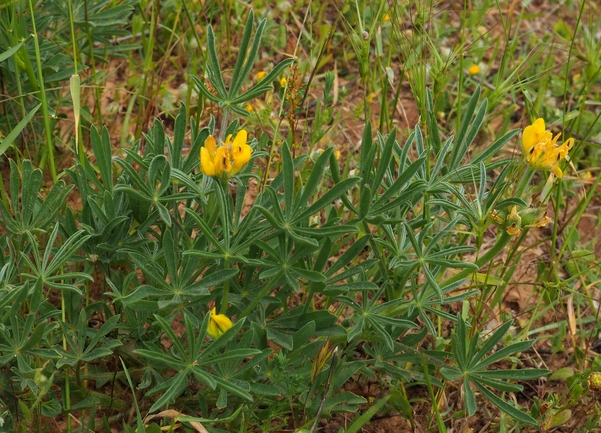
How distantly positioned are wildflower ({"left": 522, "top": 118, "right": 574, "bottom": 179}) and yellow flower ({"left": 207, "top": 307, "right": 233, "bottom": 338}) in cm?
73

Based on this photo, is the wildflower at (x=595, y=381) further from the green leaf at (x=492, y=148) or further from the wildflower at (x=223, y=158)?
the wildflower at (x=223, y=158)

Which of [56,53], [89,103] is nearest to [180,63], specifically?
[89,103]

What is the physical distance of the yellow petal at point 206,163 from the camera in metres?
1.46

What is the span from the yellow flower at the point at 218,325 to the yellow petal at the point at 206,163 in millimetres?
292

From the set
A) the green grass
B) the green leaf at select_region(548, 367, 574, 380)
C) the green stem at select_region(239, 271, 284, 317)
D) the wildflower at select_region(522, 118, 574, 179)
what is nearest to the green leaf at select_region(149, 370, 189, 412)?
the green grass

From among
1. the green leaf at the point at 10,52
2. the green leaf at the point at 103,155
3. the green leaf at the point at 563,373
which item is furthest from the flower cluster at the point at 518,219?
the green leaf at the point at 10,52

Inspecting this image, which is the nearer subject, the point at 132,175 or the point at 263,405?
the point at 132,175

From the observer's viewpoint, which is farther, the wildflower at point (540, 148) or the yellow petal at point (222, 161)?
the wildflower at point (540, 148)

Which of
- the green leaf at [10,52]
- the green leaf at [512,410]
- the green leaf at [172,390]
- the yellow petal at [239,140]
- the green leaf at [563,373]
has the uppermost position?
the yellow petal at [239,140]

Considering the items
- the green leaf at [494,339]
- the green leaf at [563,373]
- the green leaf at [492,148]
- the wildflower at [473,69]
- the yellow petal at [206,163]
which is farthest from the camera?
the wildflower at [473,69]

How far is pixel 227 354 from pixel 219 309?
22 centimetres

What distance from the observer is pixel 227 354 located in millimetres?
1541

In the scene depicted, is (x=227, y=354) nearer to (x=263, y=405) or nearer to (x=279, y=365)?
(x=279, y=365)

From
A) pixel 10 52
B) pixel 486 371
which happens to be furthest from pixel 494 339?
pixel 10 52
